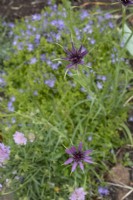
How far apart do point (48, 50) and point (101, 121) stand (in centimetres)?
61

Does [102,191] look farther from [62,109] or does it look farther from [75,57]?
[75,57]

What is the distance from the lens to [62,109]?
2.29 meters

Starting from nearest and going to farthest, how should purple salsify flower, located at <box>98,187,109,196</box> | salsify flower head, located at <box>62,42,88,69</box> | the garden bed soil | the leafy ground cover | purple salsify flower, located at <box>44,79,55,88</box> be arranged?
salsify flower head, located at <box>62,42,88,69</box>, the leafy ground cover, purple salsify flower, located at <box>98,187,109,196</box>, purple salsify flower, located at <box>44,79,55,88</box>, the garden bed soil

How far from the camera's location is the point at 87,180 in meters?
2.21

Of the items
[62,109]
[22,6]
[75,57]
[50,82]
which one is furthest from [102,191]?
[22,6]

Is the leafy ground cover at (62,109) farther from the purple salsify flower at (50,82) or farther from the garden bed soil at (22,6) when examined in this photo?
the garden bed soil at (22,6)

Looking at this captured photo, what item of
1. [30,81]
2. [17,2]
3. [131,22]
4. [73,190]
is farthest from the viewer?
[17,2]

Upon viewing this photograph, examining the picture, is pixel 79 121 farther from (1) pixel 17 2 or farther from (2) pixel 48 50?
(1) pixel 17 2

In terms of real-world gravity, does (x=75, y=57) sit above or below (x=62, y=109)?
above

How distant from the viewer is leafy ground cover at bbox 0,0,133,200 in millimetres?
2029

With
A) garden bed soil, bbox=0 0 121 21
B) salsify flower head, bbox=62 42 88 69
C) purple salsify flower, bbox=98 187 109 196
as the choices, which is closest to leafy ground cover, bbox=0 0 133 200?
purple salsify flower, bbox=98 187 109 196

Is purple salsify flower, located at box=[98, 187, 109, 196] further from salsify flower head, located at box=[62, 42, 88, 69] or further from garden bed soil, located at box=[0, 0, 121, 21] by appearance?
garden bed soil, located at box=[0, 0, 121, 21]

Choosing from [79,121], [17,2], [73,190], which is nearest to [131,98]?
[79,121]

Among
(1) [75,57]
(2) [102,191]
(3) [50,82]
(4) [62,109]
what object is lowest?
(2) [102,191]
